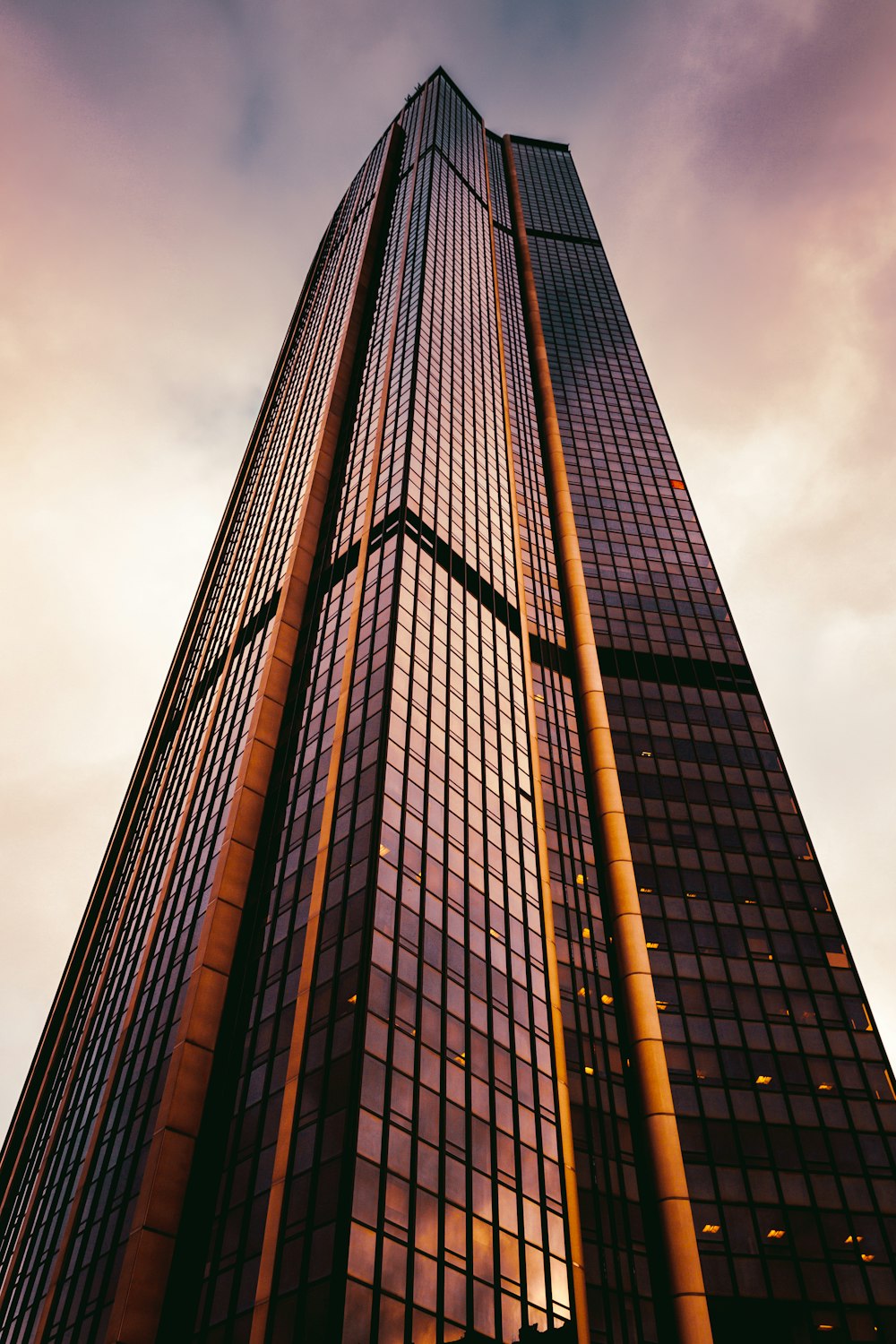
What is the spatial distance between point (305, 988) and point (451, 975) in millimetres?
6826

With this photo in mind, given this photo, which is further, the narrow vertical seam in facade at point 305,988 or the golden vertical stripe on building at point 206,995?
the golden vertical stripe on building at point 206,995

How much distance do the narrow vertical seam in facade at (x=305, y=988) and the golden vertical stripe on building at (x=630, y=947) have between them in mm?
21738

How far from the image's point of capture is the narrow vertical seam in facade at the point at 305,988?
33.7 meters

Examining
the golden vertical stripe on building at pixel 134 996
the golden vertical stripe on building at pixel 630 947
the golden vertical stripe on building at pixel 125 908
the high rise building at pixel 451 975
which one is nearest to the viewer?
the high rise building at pixel 451 975

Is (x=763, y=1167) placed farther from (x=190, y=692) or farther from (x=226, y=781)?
(x=190, y=692)

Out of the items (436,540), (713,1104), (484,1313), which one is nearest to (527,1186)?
(484,1313)

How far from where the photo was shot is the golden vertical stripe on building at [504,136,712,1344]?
4688 centimetres

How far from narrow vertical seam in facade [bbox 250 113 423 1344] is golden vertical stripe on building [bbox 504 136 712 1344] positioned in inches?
856

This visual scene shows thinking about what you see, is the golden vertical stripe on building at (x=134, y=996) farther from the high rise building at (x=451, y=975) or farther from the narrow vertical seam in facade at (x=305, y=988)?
the narrow vertical seam in facade at (x=305, y=988)

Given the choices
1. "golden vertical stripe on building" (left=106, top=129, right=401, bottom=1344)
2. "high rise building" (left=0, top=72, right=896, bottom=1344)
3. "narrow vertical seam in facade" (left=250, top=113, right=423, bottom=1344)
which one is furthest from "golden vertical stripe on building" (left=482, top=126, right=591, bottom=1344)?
"golden vertical stripe on building" (left=106, top=129, right=401, bottom=1344)

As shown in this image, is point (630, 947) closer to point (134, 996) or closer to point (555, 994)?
point (555, 994)

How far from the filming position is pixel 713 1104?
53000mm

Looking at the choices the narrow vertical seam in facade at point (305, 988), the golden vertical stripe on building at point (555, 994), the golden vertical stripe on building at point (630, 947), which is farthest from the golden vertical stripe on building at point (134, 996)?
the golden vertical stripe on building at point (630, 947)

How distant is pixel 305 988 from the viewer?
42.6 m
